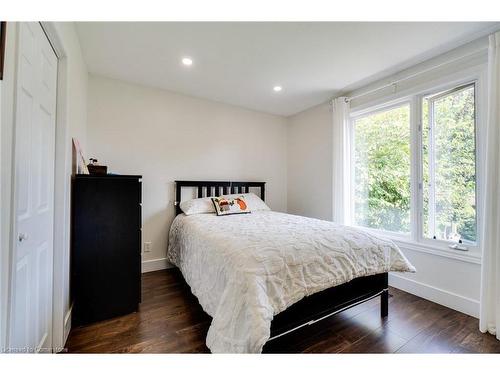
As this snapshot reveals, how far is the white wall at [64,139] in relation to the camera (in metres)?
0.85

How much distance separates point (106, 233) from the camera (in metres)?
1.84

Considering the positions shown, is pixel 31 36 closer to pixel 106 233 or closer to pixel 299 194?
pixel 106 233

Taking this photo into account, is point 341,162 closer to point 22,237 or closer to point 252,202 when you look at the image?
point 252,202

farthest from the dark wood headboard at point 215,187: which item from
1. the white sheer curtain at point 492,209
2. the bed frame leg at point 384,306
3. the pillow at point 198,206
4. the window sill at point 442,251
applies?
the white sheer curtain at point 492,209

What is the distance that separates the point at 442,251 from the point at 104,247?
3.13 metres

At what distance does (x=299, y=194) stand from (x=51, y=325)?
3357 millimetres

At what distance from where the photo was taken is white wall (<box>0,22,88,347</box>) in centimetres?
85

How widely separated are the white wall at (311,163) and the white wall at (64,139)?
3.05 m

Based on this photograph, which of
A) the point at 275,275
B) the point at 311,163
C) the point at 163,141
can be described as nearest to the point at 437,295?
the point at 275,275

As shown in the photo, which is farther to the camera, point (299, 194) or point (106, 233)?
point (299, 194)

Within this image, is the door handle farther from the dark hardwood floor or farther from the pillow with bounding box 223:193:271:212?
the pillow with bounding box 223:193:271:212
